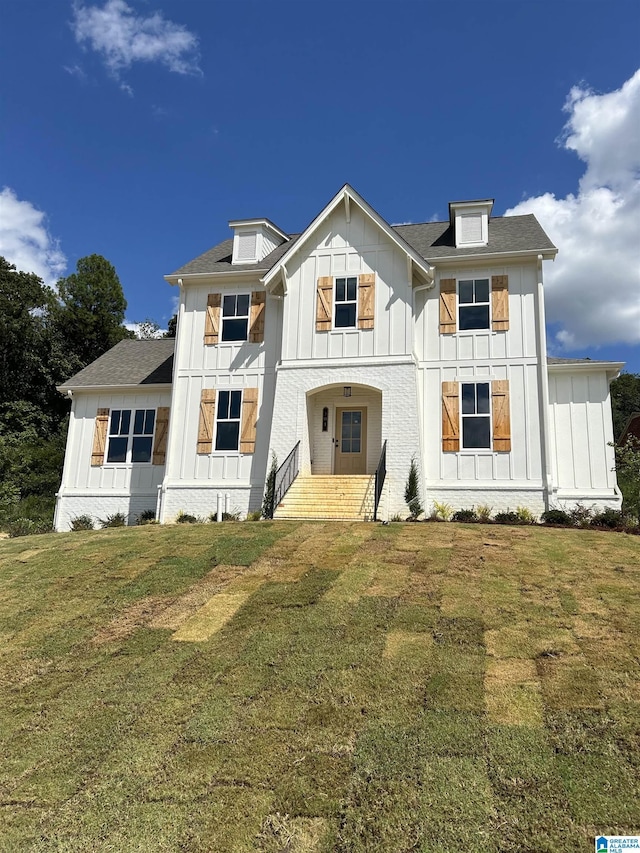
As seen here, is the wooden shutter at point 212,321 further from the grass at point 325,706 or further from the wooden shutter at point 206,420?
the grass at point 325,706

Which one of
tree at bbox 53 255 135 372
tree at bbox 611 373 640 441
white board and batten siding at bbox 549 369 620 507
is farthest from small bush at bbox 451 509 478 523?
tree at bbox 611 373 640 441

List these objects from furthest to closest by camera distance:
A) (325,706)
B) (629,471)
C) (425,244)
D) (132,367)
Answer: (132,367)
(425,244)
(629,471)
(325,706)

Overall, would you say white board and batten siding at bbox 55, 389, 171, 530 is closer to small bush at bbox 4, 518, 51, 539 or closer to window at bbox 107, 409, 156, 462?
window at bbox 107, 409, 156, 462

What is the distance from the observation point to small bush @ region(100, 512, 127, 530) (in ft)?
61.4

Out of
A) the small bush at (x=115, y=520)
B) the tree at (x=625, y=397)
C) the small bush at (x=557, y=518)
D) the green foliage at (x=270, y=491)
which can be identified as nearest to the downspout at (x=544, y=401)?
the small bush at (x=557, y=518)

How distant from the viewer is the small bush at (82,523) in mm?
18984

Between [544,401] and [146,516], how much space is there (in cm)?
1217

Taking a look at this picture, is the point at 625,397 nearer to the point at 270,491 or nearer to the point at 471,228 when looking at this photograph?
the point at 471,228

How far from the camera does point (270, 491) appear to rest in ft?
54.0

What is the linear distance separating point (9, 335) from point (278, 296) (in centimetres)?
2528

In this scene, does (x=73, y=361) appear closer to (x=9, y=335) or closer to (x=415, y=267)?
(x=9, y=335)

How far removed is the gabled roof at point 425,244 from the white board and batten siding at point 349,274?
1.20 ft

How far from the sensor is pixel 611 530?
14414mm

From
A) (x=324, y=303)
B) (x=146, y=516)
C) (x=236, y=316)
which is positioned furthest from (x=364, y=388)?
(x=146, y=516)
